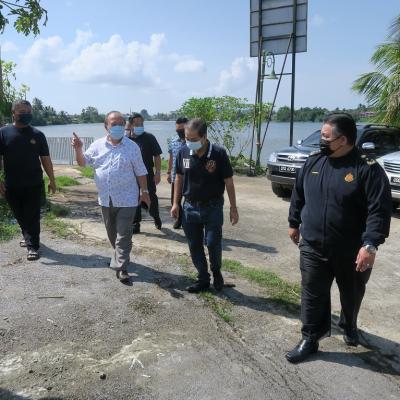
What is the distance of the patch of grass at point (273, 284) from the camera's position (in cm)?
434

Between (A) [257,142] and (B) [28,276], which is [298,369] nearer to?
(B) [28,276]

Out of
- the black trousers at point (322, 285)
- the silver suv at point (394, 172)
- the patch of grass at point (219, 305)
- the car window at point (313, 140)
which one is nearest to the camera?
the black trousers at point (322, 285)

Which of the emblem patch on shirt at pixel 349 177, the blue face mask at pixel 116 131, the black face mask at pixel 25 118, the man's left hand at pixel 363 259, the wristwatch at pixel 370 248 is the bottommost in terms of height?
the man's left hand at pixel 363 259

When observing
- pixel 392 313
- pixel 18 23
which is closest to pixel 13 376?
pixel 392 313

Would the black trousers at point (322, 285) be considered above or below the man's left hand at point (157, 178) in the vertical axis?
below

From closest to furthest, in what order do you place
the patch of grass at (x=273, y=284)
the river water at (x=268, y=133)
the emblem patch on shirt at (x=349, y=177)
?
the emblem patch on shirt at (x=349, y=177), the patch of grass at (x=273, y=284), the river water at (x=268, y=133)

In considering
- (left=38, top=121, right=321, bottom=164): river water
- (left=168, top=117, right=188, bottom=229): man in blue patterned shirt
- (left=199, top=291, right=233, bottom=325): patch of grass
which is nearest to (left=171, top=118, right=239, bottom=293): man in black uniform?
(left=199, top=291, right=233, bottom=325): patch of grass

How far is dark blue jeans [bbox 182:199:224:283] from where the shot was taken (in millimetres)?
4207

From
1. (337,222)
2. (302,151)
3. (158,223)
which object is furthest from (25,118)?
(302,151)

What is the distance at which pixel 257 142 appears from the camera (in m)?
13.5

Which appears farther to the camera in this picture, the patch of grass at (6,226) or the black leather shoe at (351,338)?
the patch of grass at (6,226)

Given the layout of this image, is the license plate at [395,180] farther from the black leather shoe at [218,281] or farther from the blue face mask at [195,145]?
the blue face mask at [195,145]

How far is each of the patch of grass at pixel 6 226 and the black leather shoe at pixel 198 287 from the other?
3015 mm

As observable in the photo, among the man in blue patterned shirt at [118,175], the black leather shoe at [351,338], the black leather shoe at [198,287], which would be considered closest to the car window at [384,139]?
the black leather shoe at [198,287]
